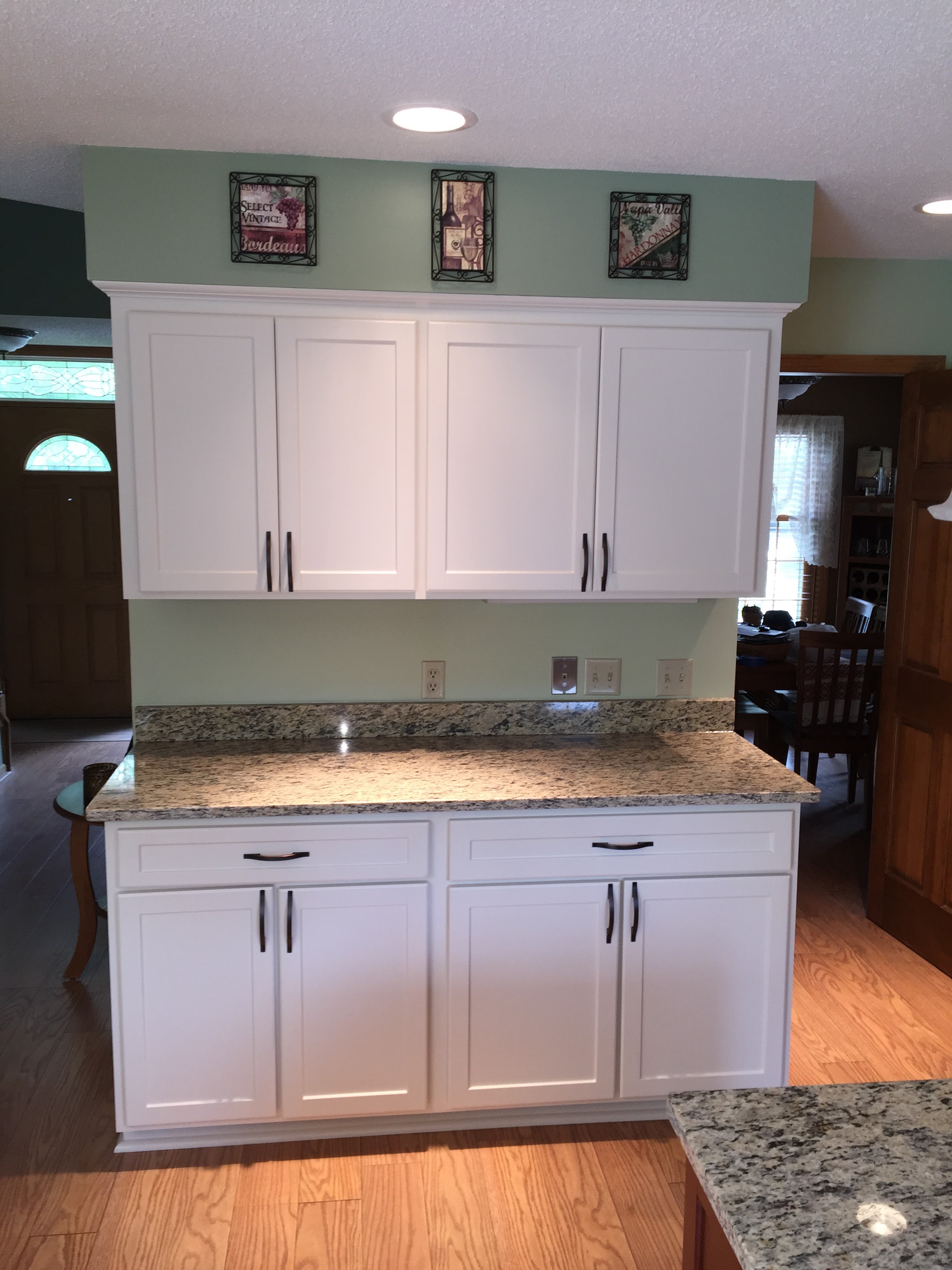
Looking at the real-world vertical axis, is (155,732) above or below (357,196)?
below

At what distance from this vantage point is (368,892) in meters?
2.45

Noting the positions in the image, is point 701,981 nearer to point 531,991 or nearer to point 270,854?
point 531,991

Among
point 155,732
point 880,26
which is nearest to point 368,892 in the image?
point 155,732

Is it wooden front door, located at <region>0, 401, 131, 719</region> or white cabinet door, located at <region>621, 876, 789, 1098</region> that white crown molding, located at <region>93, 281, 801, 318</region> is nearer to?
white cabinet door, located at <region>621, 876, 789, 1098</region>

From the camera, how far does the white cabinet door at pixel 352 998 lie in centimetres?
244

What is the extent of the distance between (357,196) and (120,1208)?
2.47 m

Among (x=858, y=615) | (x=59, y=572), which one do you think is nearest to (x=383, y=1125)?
(x=858, y=615)

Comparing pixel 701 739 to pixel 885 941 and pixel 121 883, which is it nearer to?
pixel 885 941

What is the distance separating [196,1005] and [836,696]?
11.4 ft

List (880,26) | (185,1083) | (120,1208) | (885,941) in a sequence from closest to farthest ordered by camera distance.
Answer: (880,26), (120,1208), (185,1083), (885,941)

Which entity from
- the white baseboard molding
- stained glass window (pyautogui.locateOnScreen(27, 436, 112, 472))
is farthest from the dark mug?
stained glass window (pyautogui.locateOnScreen(27, 436, 112, 472))

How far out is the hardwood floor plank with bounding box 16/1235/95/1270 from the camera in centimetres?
212

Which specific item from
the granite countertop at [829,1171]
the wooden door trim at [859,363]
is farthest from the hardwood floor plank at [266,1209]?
the wooden door trim at [859,363]

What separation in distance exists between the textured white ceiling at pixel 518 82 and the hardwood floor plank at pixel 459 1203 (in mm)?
2409
